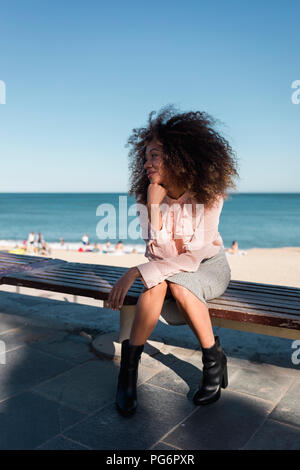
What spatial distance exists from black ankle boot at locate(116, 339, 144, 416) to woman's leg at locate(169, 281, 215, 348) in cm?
36

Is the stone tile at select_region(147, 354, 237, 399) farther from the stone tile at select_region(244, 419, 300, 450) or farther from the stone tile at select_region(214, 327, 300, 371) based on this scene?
the stone tile at select_region(244, 419, 300, 450)

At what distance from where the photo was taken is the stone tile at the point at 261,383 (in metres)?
2.58

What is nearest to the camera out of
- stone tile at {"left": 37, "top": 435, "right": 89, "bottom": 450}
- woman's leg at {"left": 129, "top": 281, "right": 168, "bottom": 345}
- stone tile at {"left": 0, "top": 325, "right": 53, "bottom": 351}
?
stone tile at {"left": 37, "top": 435, "right": 89, "bottom": 450}

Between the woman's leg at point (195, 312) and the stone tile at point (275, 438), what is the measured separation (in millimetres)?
523

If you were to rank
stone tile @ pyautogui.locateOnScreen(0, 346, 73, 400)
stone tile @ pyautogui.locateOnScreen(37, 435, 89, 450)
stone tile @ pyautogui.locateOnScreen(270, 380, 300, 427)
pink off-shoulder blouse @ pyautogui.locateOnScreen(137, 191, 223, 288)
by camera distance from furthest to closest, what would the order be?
stone tile @ pyautogui.locateOnScreen(0, 346, 73, 400)
pink off-shoulder blouse @ pyautogui.locateOnScreen(137, 191, 223, 288)
stone tile @ pyautogui.locateOnScreen(270, 380, 300, 427)
stone tile @ pyautogui.locateOnScreen(37, 435, 89, 450)

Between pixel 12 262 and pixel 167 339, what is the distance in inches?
64.7

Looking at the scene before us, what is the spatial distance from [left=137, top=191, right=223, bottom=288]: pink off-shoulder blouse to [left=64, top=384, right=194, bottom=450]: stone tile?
2.60 feet

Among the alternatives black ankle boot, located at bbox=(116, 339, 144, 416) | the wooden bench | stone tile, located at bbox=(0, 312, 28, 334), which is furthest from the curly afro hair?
stone tile, located at bbox=(0, 312, 28, 334)

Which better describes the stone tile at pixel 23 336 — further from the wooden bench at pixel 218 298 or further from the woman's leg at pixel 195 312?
the woman's leg at pixel 195 312

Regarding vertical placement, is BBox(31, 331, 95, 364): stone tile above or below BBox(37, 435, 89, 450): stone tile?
below

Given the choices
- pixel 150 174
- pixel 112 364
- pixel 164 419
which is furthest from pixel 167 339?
pixel 150 174

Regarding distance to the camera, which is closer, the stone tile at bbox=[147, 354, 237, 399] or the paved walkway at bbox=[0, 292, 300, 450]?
the paved walkway at bbox=[0, 292, 300, 450]

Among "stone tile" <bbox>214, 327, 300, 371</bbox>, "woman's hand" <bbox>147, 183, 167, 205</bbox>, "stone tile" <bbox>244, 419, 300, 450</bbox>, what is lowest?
"stone tile" <bbox>214, 327, 300, 371</bbox>

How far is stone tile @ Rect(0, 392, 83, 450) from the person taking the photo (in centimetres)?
203
